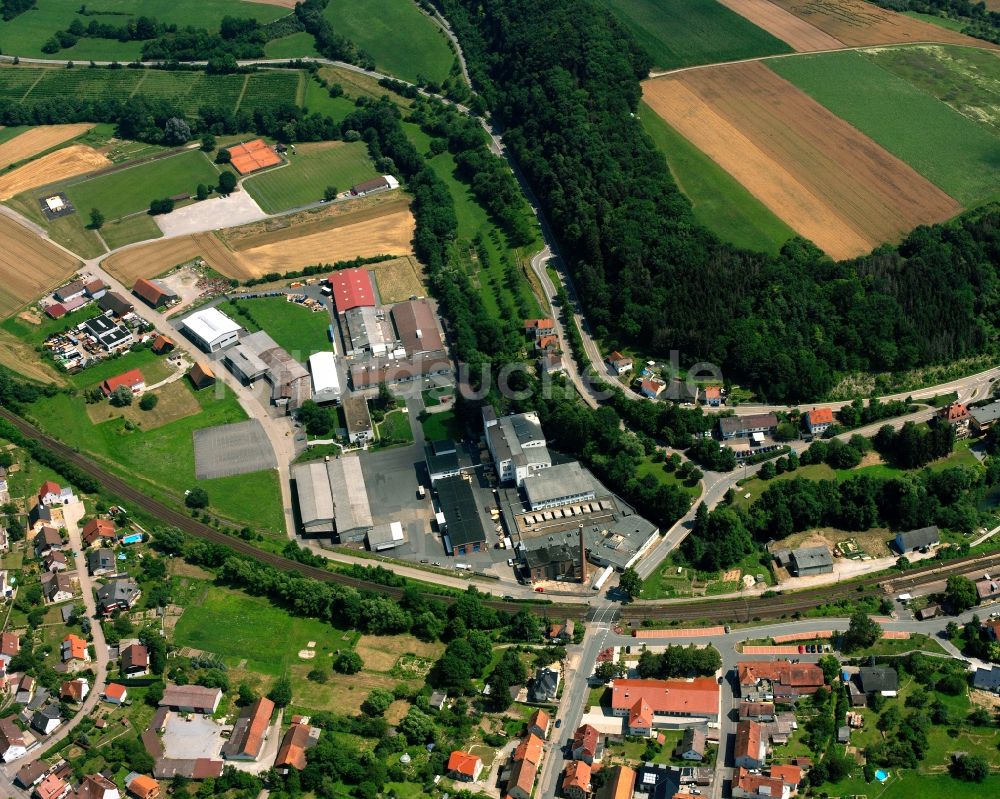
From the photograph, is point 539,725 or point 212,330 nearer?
point 539,725

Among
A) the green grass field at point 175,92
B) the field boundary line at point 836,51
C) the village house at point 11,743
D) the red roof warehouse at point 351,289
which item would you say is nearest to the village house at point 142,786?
the village house at point 11,743

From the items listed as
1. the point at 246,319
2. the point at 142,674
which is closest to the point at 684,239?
the point at 246,319

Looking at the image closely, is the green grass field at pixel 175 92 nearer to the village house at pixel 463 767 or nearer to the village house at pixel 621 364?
the village house at pixel 621 364

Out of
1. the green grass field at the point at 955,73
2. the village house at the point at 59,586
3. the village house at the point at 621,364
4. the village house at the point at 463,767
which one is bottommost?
the village house at the point at 59,586

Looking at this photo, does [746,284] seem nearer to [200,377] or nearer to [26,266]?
[200,377]

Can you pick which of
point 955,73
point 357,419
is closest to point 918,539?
point 357,419

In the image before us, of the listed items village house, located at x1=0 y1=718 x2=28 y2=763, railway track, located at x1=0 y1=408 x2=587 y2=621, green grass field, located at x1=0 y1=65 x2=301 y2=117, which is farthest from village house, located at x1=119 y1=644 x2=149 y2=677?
green grass field, located at x1=0 y1=65 x2=301 y2=117
